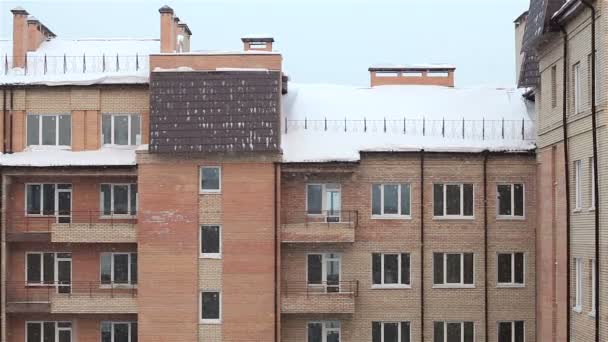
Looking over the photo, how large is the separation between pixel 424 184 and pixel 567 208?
7.40 meters

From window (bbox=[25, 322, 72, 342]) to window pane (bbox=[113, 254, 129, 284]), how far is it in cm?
235

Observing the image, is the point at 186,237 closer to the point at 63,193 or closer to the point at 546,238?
the point at 63,193

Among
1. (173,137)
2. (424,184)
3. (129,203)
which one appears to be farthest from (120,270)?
(424,184)

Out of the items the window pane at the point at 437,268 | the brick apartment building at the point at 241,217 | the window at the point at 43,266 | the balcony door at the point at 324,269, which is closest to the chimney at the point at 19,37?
the brick apartment building at the point at 241,217

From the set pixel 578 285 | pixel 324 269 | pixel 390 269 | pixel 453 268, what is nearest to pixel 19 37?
pixel 324 269

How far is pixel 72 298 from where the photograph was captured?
3141cm

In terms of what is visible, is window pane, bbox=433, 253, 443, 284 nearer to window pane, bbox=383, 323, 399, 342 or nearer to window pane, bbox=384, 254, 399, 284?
window pane, bbox=384, 254, 399, 284

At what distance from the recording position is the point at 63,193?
109 ft

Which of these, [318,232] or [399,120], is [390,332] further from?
[399,120]

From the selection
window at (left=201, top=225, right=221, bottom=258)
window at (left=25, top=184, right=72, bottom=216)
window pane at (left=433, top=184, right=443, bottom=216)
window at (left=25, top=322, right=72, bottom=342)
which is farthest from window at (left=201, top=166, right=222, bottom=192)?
window pane at (left=433, top=184, right=443, bottom=216)

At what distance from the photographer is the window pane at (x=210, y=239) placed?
31.6 metres

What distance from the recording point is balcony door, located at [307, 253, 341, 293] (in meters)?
32.8

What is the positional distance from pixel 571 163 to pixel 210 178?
12.0m

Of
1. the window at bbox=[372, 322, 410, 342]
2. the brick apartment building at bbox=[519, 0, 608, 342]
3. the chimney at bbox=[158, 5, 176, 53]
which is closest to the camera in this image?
the brick apartment building at bbox=[519, 0, 608, 342]
